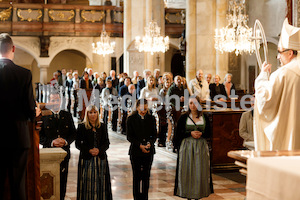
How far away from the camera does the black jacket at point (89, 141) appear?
6.10m

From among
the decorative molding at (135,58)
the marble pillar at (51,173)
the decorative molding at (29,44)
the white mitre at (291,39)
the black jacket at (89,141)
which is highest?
the decorative molding at (29,44)

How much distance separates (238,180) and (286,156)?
17.8 ft

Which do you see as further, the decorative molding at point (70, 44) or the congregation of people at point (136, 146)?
the decorative molding at point (70, 44)

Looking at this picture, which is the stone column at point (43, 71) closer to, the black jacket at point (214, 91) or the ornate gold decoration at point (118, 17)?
the ornate gold decoration at point (118, 17)

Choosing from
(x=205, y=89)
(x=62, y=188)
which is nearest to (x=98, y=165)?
(x=62, y=188)

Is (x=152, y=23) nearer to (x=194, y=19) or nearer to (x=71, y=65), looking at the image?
(x=194, y=19)

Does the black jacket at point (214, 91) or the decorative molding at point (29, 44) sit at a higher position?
the decorative molding at point (29, 44)

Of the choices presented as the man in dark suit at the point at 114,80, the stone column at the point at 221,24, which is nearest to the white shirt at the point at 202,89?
the stone column at the point at 221,24

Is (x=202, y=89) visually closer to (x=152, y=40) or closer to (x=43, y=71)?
(x=152, y=40)

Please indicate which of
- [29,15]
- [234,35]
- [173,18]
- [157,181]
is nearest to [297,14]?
[157,181]

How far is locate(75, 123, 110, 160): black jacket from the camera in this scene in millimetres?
6102

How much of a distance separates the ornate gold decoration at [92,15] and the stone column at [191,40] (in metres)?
11.4

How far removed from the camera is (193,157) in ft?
21.7

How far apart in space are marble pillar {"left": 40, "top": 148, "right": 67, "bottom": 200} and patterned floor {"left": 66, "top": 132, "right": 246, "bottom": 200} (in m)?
1.28
